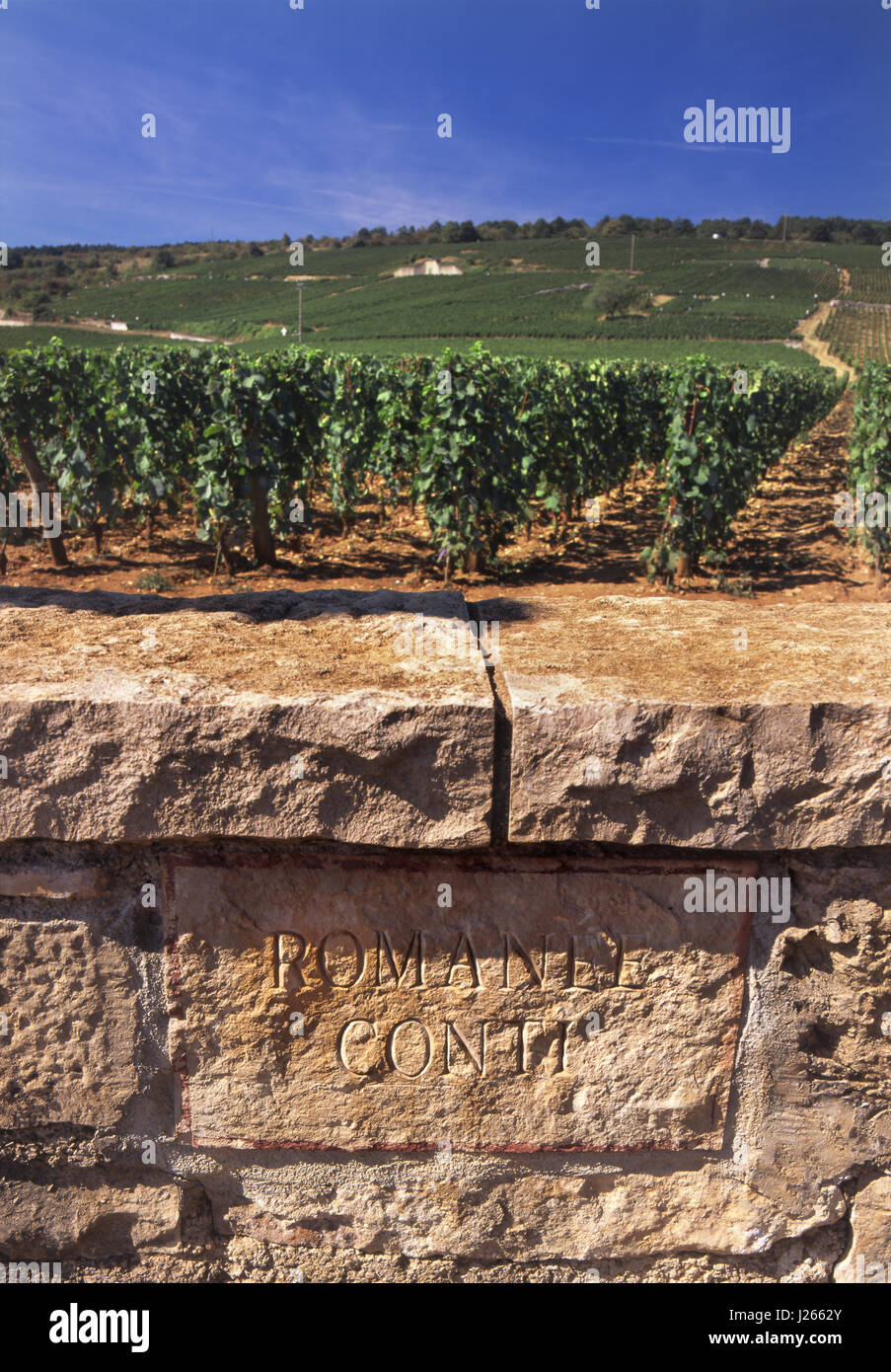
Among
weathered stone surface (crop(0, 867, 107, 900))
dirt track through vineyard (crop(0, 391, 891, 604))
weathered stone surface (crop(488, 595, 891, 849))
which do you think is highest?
dirt track through vineyard (crop(0, 391, 891, 604))

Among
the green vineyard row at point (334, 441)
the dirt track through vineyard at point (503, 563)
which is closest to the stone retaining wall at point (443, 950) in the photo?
the dirt track through vineyard at point (503, 563)

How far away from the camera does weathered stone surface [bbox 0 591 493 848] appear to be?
61.5 inches

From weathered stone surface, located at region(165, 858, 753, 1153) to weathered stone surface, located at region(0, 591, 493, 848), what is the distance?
0.57ft

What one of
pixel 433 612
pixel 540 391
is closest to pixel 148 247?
pixel 540 391

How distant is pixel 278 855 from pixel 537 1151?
→ 824mm

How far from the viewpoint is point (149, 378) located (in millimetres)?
9680

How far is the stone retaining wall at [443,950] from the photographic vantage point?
5.21 ft

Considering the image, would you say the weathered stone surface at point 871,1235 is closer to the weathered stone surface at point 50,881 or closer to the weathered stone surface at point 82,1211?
the weathered stone surface at point 82,1211

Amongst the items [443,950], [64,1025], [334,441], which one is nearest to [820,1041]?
[443,950]

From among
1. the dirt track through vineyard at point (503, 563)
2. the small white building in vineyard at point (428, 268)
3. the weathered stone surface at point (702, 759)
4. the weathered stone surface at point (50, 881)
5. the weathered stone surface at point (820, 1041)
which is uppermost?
the small white building in vineyard at point (428, 268)

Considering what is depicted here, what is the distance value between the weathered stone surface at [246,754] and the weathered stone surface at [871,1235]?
3.83ft

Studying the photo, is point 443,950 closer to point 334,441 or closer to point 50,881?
point 50,881

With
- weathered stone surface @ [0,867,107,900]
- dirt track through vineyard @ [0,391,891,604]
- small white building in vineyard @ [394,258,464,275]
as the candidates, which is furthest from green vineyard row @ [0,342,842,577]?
small white building in vineyard @ [394,258,464,275]

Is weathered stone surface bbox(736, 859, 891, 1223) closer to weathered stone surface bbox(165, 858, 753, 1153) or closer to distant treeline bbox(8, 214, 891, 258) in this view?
weathered stone surface bbox(165, 858, 753, 1153)
